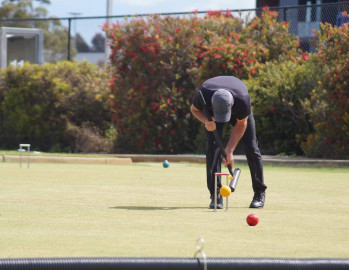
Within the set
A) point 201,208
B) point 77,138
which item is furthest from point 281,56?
point 201,208

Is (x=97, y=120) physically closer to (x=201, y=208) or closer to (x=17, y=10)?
(x=201, y=208)

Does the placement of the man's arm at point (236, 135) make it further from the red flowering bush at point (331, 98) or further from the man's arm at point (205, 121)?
the red flowering bush at point (331, 98)

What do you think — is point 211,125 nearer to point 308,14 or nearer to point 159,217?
point 159,217

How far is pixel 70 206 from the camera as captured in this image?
28.1 ft

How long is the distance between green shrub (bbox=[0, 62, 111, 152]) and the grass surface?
8.49 metres

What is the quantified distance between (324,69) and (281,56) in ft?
6.91

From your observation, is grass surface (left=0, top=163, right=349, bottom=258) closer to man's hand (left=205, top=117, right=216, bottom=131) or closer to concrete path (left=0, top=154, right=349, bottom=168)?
man's hand (left=205, top=117, right=216, bottom=131)

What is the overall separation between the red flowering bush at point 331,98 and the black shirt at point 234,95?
27.6ft

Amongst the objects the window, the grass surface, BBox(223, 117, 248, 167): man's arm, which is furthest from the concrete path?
BBox(223, 117, 248, 167): man's arm

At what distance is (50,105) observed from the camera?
72.6 ft

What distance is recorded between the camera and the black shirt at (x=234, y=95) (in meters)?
8.31

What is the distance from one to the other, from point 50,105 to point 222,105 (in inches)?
573

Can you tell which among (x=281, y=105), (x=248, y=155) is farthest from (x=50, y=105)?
(x=248, y=155)

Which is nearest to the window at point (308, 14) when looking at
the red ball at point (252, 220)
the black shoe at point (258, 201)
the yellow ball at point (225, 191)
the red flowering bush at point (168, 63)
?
the red flowering bush at point (168, 63)
